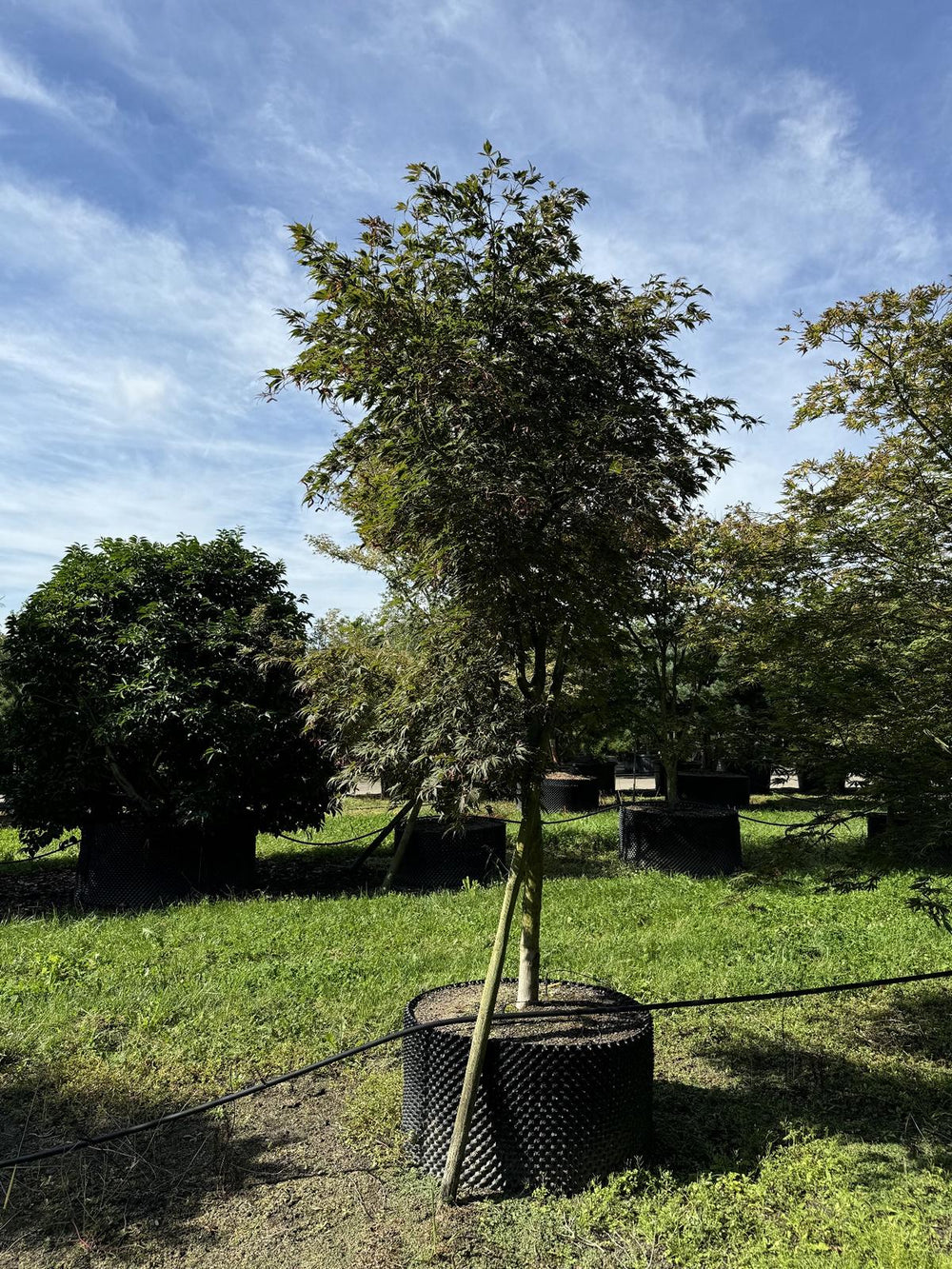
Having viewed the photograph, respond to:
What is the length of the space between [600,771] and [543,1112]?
14351mm

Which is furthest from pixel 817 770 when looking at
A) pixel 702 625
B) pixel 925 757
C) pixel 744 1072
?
pixel 702 625

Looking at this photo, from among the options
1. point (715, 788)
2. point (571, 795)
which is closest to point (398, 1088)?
point (571, 795)

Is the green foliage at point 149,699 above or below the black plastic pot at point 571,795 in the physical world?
above

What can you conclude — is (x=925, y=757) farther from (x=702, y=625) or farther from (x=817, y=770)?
(x=702, y=625)

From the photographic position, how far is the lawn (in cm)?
258

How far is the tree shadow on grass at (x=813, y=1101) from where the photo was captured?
→ 3109 mm

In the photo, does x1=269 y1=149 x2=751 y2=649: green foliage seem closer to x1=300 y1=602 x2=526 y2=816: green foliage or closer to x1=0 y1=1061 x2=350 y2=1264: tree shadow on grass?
x1=300 y1=602 x2=526 y2=816: green foliage

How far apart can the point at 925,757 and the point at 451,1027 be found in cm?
235

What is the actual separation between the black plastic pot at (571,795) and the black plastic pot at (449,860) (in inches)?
235

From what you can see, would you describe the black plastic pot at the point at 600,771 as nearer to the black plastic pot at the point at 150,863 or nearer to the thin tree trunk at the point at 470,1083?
the black plastic pot at the point at 150,863

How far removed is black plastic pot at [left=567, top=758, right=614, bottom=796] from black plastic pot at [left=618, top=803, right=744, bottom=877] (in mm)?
7238

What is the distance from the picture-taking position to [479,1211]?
8.90ft

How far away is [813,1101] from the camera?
3.53m

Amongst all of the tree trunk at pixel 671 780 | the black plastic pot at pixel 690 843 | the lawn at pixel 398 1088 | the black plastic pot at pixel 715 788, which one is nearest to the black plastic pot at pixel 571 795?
the black plastic pot at pixel 715 788
